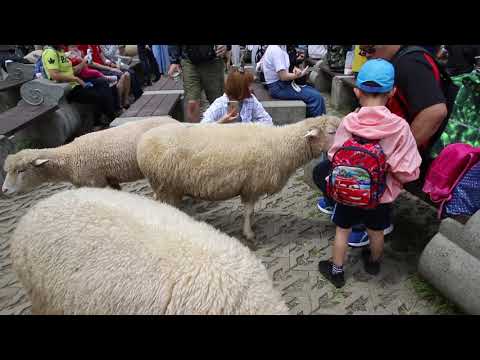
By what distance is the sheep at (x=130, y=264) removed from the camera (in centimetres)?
118

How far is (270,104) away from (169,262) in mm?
3888

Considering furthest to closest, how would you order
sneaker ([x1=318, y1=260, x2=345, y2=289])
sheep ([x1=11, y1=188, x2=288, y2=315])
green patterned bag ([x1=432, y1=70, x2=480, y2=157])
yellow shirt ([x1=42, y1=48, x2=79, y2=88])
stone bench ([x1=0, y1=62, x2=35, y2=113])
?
stone bench ([x1=0, y1=62, x2=35, y2=113]), yellow shirt ([x1=42, y1=48, x2=79, y2=88]), sneaker ([x1=318, y1=260, x2=345, y2=289]), green patterned bag ([x1=432, y1=70, x2=480, y2=157]), sheep ([x1=11, y1=188, x2=288, y2=315])

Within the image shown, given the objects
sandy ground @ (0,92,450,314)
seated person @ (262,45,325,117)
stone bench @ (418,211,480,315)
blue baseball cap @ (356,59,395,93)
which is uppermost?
blue baseball cap @ (356,59,395,93)

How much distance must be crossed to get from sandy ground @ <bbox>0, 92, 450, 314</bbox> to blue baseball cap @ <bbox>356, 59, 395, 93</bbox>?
1424mm

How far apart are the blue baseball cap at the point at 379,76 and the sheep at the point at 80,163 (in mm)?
2141

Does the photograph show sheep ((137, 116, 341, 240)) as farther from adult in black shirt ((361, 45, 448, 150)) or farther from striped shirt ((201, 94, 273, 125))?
adult in black shirt ((361, 45, 448, 150))

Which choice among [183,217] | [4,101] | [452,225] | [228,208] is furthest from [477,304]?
[4,101]

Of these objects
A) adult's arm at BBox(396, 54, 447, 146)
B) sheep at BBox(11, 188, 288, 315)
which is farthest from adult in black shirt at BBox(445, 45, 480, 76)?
sheep at BBox(11, 188, 288, 315)

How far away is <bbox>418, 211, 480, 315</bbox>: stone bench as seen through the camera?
6.04ft

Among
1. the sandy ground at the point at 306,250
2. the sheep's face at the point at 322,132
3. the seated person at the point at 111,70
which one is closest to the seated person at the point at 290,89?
the sandy ground at the point at 306,250

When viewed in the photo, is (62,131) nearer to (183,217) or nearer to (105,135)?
(105,135)

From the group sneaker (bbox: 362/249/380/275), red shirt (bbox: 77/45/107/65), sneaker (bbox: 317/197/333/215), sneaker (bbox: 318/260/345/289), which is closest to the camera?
sneaker (bbox: 318/260/345/289)

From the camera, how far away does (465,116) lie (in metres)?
2.23

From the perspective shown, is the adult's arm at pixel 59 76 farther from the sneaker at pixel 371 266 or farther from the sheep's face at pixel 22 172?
the sneaker at pixel 371 266
